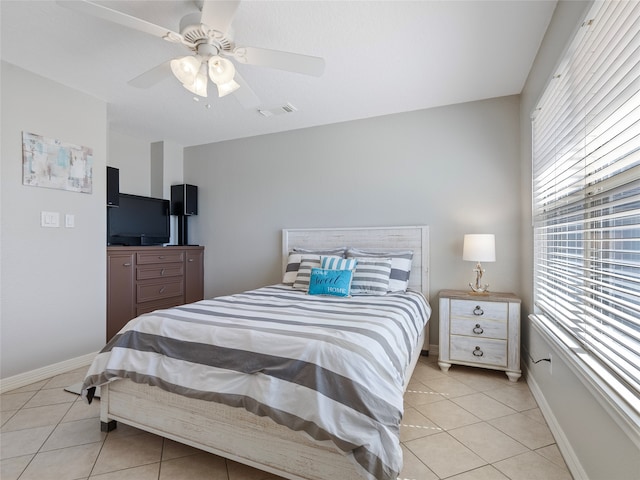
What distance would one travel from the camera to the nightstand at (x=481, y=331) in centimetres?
268

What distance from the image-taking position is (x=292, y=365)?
1456 millimetres

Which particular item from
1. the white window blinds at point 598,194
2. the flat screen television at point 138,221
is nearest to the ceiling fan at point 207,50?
the white window blinds at point 598,194

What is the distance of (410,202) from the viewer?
11.3 feet

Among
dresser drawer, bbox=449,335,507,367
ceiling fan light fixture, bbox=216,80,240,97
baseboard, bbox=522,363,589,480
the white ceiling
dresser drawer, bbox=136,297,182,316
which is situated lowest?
baseboard, bbox=522,363,589,480

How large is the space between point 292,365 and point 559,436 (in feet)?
5.09

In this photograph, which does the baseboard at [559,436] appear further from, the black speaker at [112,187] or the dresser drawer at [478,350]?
the black speaker at [112,187]

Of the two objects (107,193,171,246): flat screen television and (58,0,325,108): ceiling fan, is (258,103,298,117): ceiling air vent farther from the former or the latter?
(107,193,171,246): flat screen television

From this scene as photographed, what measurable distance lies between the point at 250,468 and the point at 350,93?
9.49 ft

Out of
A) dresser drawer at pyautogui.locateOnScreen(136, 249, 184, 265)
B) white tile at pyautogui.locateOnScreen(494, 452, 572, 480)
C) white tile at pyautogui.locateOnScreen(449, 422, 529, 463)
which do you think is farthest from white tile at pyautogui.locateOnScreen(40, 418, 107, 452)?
white tile at pyautogui.locateOnScreen(494, 452, 572, 480)

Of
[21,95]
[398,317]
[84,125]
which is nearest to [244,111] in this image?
[84,125]

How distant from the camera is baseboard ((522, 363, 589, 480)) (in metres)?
1.54

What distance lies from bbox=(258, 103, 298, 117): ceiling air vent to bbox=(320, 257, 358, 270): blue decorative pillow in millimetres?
1558

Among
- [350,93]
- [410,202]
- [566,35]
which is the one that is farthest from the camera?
[410,202]

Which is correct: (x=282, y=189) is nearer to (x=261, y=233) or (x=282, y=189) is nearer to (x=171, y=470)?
(x=261, y=233)
